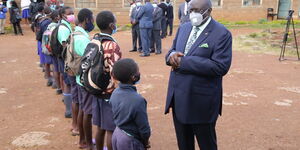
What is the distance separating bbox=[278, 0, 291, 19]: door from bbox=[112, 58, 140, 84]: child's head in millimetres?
21064

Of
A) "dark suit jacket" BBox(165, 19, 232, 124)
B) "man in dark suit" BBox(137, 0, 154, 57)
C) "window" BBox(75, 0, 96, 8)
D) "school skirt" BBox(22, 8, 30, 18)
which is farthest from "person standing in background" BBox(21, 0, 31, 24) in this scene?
"dark suit jacket" BBox(165, 19, 232, 124)

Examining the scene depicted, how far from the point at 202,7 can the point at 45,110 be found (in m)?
3.77

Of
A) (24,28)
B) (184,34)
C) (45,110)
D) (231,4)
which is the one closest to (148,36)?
(45,110)

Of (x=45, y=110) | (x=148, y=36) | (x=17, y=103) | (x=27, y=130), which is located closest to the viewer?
(x=27, y=130)

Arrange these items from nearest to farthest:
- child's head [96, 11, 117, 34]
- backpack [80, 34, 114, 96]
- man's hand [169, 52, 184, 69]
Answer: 1. man's hand [169, 52, 184, 69]
2. backpack [80, 34, 114, 96]
3. child's head [96, 11, 117, 34]

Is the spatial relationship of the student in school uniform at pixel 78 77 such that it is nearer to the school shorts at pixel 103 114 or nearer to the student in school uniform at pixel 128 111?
the school shorts at pixel 103 114

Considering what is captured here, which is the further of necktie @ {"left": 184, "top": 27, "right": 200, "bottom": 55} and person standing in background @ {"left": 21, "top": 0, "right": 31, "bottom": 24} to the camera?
person standing in background @ {"left": 21, "top": 0, "right": 31, "bottom": 24}

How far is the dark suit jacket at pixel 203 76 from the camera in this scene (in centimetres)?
261

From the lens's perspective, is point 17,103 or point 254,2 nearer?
point 17,103

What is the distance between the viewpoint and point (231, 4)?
20484mm

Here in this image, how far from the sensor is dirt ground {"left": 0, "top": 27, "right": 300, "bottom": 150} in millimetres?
4172

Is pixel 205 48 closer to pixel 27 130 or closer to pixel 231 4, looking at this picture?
pixel 27 130

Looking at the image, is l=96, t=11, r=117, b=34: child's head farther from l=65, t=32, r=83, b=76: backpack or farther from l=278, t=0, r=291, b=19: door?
l=278, t=0, r=291, b=19: door

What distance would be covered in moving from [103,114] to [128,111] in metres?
0.70
